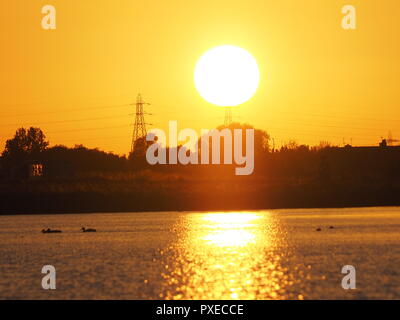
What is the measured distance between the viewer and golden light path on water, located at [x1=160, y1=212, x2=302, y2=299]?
54.8m

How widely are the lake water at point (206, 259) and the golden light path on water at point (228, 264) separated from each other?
6cm

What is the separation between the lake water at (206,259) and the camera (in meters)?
55.4

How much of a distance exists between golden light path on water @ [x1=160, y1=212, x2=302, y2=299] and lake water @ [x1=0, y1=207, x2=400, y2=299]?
2.4 inches

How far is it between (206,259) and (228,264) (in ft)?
16.1

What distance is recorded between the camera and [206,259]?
7544cm

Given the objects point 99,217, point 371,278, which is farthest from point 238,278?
point 99,217

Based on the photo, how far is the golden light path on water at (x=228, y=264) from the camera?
5478 centimetres

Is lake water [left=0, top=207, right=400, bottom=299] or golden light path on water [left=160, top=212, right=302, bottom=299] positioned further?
lake water [left=0, top=207, right=400, bottom=299]

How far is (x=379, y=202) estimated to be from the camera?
6078 inches

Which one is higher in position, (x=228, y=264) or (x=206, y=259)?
(x=206, y=259)

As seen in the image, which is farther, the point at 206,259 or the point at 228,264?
A: the point at 206,259

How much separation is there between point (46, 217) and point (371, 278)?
94.1 metres

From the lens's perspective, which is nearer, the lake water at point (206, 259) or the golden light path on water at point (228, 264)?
the golden light path on water at point (228, 264)
